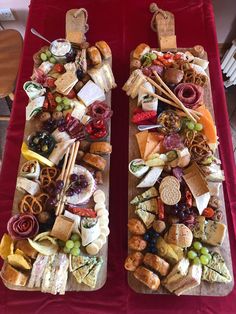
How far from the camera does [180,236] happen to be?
104 cm

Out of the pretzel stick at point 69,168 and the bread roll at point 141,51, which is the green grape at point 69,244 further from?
the bread roll at point 141,51

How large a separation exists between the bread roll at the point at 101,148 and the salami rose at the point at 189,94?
1.10 feet

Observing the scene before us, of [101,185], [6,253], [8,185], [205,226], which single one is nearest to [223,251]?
[205,226]

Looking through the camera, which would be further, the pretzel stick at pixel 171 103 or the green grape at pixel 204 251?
the pretzel stick at pixel 171 103

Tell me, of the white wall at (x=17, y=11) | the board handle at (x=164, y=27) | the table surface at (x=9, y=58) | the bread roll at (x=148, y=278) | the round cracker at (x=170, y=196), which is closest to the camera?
the bread roll at (x=148, y=278)

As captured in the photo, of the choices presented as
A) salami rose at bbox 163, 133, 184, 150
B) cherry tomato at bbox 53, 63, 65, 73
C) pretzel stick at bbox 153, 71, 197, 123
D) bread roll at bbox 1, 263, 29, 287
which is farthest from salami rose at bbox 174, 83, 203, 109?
bread roll at bbox 1, 263, 29, 287

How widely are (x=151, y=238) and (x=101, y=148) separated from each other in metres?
0.36

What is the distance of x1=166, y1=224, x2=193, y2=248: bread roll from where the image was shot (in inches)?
40.8

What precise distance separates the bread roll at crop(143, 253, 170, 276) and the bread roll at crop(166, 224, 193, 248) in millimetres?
68

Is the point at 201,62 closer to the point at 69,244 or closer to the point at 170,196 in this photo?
the point at 170,196

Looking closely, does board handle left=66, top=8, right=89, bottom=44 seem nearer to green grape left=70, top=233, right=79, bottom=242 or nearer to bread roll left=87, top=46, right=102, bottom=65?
bread roll left=87, top=46, right=102, bottom=65

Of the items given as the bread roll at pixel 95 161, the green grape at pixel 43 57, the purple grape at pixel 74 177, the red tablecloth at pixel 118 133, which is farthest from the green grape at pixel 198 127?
the green grape at pixel 43 57

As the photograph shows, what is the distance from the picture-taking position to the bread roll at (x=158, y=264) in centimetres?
101

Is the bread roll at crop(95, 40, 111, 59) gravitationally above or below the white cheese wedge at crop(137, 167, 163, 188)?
above
